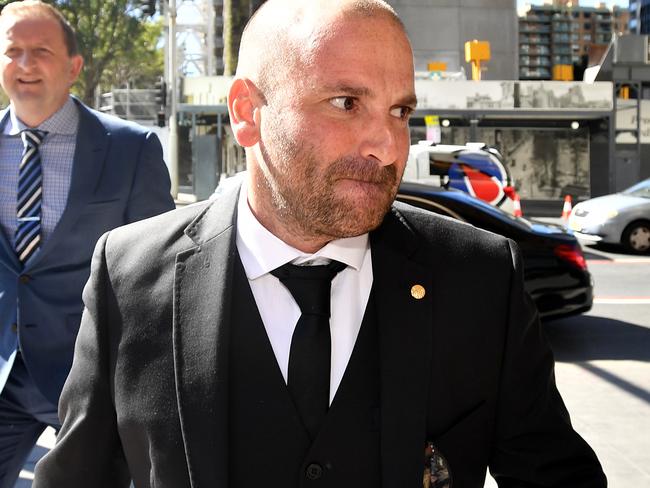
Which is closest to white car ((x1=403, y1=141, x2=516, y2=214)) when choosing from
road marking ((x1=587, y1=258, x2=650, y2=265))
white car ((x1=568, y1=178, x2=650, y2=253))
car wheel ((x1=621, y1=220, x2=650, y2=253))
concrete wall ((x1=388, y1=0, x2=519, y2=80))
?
white car ((x1=568, y1=178, x2=650, y2=253))

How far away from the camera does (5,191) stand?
3.21m

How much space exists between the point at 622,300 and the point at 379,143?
32.3 ft

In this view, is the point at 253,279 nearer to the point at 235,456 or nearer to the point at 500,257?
the point at 235,456

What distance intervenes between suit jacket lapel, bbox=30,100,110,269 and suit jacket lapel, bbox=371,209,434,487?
5.24ft

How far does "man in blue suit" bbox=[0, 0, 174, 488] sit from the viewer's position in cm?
314

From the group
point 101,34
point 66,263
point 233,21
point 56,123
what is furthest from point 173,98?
point 66,263

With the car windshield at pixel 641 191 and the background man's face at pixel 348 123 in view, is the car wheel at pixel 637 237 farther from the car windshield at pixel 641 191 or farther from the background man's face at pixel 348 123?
the background man's face at pixel 348 123

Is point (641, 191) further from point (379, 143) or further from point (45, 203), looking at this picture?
point (379, 143)

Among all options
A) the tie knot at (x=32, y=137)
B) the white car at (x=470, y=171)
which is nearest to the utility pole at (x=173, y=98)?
the white car at (x=470, y=171)

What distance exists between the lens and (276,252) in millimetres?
1834

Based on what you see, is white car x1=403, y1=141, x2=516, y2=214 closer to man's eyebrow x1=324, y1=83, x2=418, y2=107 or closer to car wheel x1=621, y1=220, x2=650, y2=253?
car wheel x1=621, y1=220, x2=650, y2=253

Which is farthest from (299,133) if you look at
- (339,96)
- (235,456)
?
(235,456)

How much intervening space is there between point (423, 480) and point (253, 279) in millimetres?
498

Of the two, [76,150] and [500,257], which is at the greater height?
[76,150]
